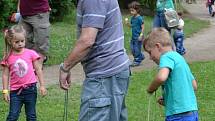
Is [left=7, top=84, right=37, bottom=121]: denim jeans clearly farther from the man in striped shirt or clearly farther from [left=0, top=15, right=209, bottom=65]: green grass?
[left=0, top=15, right=209, bottom=65]: green grass

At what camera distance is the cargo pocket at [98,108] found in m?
4.28

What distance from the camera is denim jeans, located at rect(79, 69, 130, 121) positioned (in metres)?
4.30

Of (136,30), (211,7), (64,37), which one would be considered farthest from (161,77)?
(211,7)

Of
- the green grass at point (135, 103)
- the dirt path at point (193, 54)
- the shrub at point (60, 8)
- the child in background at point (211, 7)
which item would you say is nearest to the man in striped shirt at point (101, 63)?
the green grass at point (135, 103)

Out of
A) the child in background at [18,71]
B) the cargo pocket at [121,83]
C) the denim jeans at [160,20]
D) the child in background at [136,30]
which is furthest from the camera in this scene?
the denim jeans at [160,20]

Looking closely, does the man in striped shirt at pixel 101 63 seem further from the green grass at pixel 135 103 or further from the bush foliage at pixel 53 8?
the bush foliage at pixel 53 8

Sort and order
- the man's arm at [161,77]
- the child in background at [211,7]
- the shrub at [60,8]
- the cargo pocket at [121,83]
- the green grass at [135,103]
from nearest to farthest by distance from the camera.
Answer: the man's arm at [161,77] → the cargo pocket at [121,83] → the green grass at [135,103] → the shrub at [60,8] → the child in background at [211,7]

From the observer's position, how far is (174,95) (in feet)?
14.5

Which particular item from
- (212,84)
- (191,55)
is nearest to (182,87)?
(212,84)

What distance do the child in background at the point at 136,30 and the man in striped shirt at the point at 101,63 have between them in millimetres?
6053

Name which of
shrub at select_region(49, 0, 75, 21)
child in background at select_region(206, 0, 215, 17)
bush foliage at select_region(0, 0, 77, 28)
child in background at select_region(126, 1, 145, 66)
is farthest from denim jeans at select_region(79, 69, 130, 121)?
child in background at select_region(206, 0, 215, 17)

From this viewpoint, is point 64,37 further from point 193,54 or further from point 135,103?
point 135,103

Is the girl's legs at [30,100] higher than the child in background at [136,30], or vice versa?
the girl's legs at [30,100]

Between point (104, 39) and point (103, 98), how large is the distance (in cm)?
45
